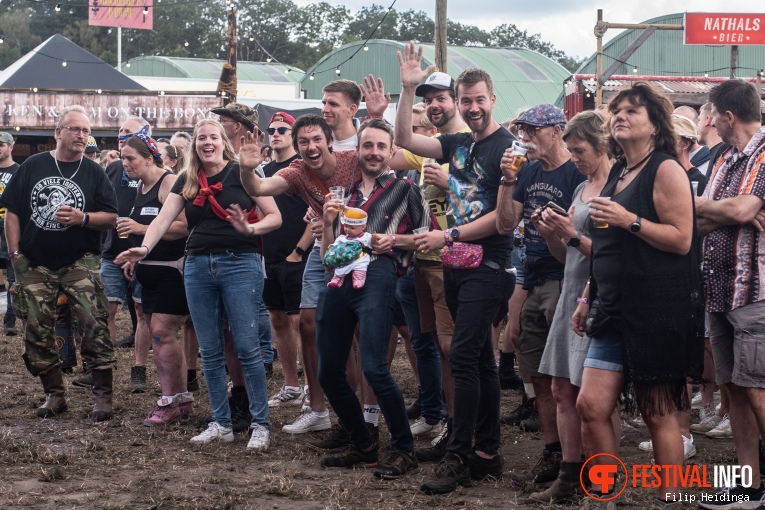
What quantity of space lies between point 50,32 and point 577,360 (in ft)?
271

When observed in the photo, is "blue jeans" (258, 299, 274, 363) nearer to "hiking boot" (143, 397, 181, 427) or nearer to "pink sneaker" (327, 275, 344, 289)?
"hiking boot" (143, 397, 181, 427)

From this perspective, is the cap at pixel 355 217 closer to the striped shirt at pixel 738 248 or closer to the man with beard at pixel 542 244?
the man with beard at pixel 542 244

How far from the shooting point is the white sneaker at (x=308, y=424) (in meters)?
6.73

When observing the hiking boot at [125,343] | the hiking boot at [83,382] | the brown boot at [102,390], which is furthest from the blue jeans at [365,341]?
the hiking boot at [125,343]

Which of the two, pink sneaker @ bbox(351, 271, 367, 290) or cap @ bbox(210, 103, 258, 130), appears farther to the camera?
cap @ bbox(210, 103, 258, 130)

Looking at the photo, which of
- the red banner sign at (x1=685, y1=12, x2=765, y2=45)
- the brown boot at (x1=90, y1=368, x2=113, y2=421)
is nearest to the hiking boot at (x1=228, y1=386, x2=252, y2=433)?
the brown boot at (x1=90, y1=368, x2=113, y2=421)

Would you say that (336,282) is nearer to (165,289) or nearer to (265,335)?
(165,289)

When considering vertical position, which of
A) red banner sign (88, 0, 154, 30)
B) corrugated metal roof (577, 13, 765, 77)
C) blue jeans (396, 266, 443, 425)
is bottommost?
blue jeans (396, 266, 443, 425)

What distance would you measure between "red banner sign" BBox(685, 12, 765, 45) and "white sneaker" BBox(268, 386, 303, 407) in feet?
60.9

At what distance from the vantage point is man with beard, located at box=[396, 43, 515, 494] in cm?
524

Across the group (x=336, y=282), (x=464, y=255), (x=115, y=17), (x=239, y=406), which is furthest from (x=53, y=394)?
(x=115, y=17)

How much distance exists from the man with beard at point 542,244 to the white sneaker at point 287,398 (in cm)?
269

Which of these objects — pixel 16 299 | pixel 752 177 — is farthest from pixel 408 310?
pixel 16 299

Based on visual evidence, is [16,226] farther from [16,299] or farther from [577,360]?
[577,360]
